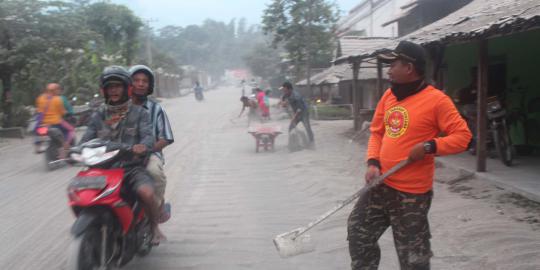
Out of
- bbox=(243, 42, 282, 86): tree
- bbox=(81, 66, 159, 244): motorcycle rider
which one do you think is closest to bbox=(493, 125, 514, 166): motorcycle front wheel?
bbox=(81, 66, 159, 244): motorcycle rider

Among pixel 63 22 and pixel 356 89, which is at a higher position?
pixel 63 22

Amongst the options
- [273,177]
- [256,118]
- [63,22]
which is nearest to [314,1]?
[256,118]

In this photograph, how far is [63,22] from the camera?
16484 mm

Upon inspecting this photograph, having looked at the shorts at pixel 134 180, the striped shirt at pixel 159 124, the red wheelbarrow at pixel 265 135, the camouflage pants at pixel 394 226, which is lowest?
the red wheelbarrow at pixel 265 135

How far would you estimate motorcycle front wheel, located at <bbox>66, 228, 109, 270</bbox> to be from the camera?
10.7 feet

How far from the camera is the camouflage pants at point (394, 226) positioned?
299 centimetres

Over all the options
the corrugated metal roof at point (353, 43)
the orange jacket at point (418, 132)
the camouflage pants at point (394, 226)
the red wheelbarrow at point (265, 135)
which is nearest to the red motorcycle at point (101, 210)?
the camouflage pants at point (394, 226)

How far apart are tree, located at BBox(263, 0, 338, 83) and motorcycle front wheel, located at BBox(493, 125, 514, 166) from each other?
1506cm

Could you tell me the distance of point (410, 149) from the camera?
117 inches

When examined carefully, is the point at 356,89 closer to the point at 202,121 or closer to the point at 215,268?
the point at 202,121

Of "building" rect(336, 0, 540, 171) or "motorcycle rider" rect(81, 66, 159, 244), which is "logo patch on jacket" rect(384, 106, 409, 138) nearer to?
"motorcycle rider" rect(81, 66, 159, 244)

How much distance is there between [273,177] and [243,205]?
79.5 inches

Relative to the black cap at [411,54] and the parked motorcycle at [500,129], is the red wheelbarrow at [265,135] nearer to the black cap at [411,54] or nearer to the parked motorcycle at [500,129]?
the parked motorcycle at [500,129]

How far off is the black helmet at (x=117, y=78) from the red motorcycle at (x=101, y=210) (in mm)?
538
